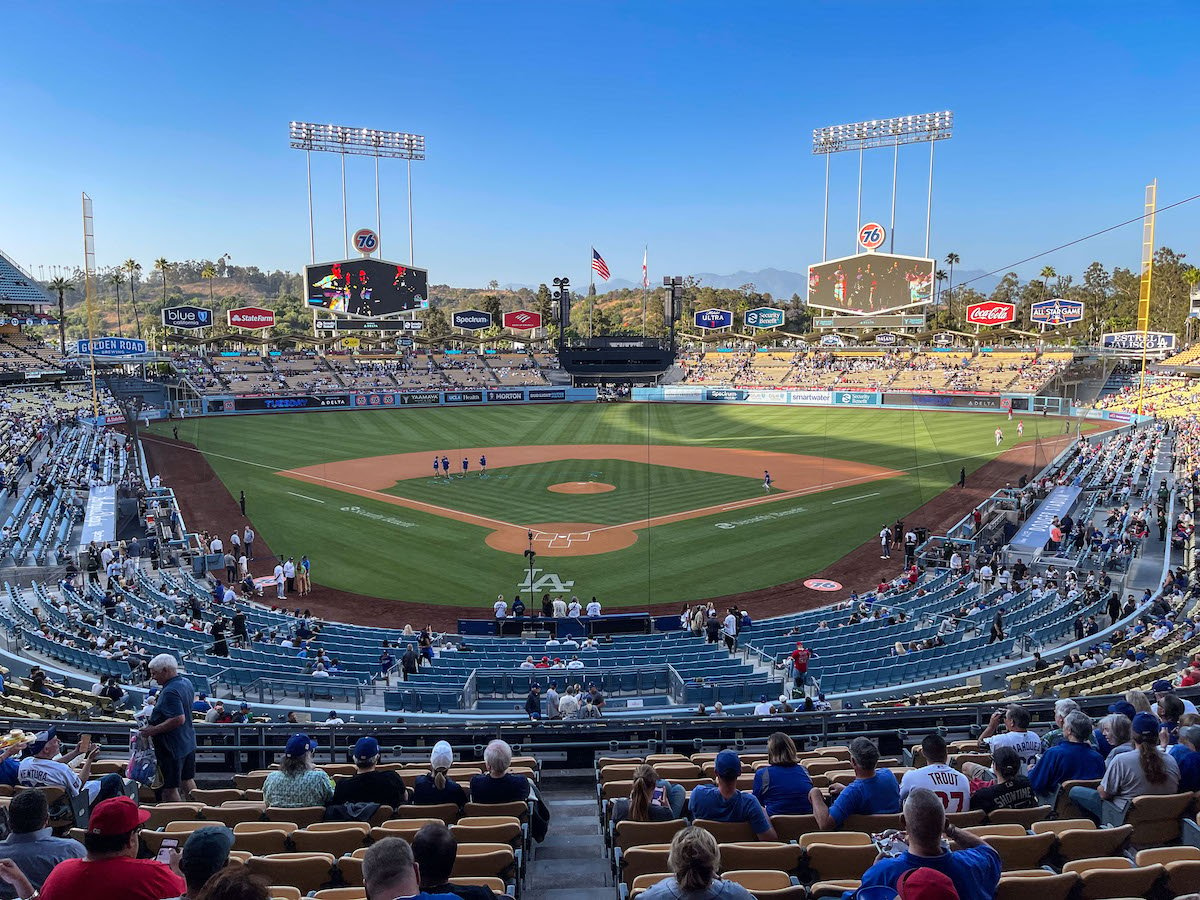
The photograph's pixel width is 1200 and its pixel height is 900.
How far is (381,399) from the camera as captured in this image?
7612cm

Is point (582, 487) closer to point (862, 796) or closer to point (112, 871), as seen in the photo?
point (862, 796)

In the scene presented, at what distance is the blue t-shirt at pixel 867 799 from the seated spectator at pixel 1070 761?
1454 mm

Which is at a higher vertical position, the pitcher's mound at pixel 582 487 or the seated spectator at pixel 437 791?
the seated spectator at pixel 437 791

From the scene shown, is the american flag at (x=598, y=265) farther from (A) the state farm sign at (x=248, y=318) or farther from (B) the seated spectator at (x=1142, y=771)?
(B) the seated spectator at (x=1142, y=771)

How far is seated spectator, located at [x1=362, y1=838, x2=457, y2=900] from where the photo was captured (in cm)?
350

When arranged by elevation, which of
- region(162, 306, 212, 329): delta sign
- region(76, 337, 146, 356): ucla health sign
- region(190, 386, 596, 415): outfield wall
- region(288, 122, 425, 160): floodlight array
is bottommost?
region(190, 386, 596, 415): outfield wall

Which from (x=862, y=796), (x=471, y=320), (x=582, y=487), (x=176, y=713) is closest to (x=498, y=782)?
(x=862, y=796)

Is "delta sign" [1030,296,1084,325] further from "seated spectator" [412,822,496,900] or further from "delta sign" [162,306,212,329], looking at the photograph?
"seated spectator" [412,822,496,900]

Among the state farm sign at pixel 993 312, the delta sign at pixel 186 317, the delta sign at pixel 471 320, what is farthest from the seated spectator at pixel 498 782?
the state farm sign at pixel 993 312

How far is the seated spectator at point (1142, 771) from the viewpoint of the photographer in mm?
5875

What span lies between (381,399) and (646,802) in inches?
2886

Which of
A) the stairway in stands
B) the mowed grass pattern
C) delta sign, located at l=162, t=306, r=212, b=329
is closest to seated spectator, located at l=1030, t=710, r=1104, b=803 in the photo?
the stairway in stands

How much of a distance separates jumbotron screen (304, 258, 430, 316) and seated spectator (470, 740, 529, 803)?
243 feet

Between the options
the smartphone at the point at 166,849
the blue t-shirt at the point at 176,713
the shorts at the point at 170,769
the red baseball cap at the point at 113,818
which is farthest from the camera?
the shorts at the point at 170,769
